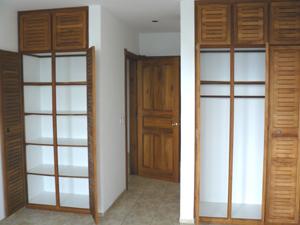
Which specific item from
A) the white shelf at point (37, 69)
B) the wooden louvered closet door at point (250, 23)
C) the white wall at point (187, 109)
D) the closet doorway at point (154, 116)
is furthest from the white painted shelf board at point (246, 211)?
the white shelf at point (37, 69)

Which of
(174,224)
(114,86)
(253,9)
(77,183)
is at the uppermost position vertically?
(253,9)

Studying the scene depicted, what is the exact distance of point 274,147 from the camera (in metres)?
3.41

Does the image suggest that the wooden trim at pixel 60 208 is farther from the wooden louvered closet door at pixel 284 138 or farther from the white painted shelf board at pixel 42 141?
the wooden louvered closet door at pixel 284 138

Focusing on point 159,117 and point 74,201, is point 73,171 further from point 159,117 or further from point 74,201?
point 159,117

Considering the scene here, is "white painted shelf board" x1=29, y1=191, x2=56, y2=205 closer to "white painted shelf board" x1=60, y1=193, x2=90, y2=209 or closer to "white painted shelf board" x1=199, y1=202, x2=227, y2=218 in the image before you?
"white painted shelf board" x1=60, y1=193, x2=90, y2=209

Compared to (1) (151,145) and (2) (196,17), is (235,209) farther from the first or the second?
(2) (196,17)

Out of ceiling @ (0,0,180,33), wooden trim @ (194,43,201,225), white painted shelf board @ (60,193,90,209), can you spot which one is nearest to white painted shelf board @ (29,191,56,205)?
white painted shelf board @ (60,193,90,209)

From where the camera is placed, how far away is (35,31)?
3766 mm

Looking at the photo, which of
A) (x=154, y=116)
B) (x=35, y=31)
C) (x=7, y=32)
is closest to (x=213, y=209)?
(x=154, y=116)

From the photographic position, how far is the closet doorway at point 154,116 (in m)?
5.05

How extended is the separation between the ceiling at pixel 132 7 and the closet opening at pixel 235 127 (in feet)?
2.41

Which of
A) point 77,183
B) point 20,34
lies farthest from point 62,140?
point 20,34

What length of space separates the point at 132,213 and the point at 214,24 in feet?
8.50

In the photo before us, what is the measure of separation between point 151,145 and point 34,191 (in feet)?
6.86
